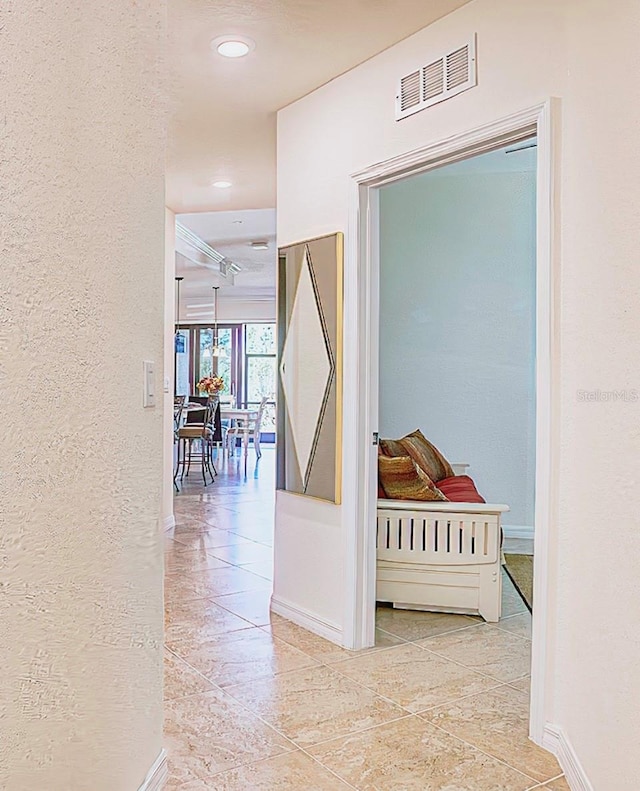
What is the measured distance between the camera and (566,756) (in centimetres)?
228

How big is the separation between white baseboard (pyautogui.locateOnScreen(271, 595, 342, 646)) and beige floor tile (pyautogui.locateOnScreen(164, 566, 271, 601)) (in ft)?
1.57

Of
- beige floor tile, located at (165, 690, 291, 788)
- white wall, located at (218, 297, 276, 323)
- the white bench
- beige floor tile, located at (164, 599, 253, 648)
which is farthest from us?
white wall, located at (218, 297, 276, 323)

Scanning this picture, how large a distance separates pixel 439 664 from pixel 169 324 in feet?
12.8

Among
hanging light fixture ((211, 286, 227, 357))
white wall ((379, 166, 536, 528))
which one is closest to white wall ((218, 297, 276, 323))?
hanging light fixture ((211, 286, 227, 357))

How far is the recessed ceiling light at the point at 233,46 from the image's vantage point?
3063mm

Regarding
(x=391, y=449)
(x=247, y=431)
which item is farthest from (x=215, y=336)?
(x=391, y=449)

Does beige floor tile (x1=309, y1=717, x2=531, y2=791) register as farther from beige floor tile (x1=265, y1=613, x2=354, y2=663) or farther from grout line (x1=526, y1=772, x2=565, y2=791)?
beige floor tile (x1=265, y1=613, x2=354, y2=663)

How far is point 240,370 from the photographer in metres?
14.5

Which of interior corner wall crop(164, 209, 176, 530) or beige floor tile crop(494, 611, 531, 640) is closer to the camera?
beige floor tile crop(494, 611, 531, 640)

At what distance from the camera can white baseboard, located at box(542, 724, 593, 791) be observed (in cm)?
212

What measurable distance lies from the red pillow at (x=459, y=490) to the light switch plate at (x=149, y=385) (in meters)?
2.54

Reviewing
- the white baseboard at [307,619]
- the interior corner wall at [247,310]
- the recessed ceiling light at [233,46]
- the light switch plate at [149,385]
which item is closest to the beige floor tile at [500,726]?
the white baseboard at [307,619]

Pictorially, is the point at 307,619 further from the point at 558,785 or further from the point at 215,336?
the point at 215,336

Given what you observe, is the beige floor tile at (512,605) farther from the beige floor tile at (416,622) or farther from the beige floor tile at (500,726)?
the beige floor tile at (500,726)
